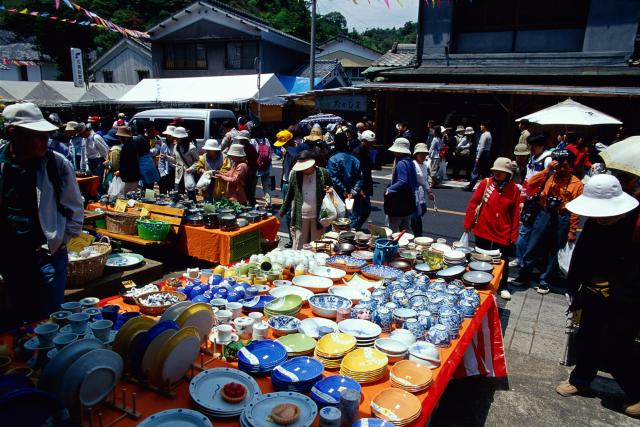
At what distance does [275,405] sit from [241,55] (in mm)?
23825

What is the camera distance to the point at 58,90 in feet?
74.1

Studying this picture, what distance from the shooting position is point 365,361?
245 centimetres

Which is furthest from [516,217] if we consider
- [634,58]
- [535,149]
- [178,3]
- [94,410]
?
[178,3]

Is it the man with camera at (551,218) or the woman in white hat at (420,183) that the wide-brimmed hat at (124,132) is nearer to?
the woman in white hat at (420,183)

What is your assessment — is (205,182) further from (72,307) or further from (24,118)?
(72,307)

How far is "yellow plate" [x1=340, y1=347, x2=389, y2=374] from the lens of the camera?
2.36 meters

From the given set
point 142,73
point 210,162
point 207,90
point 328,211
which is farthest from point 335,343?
point 142,73

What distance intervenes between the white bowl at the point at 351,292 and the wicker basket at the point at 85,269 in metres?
2.41

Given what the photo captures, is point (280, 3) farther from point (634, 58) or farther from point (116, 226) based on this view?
point (116, 226)

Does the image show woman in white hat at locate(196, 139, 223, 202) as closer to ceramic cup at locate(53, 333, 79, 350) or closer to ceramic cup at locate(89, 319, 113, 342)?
ceramic cup at locate(89, 319, 113, 342)

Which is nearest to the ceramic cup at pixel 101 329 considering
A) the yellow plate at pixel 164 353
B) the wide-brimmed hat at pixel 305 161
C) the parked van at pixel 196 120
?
the yellow plate at pixel 164 353

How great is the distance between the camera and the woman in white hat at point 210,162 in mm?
6764

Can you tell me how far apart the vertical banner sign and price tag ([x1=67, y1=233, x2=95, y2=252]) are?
67.7 ft

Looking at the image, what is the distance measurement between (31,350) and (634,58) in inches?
585
